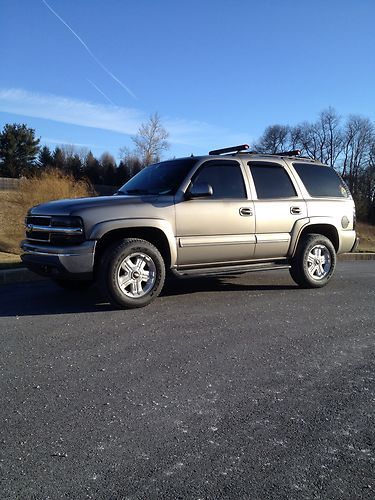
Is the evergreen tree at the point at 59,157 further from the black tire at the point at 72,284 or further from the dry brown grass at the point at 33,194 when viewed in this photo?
the black tire at the point at 72,284

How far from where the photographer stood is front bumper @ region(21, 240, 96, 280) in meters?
5.29

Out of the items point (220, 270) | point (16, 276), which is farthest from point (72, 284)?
point (220, 270)

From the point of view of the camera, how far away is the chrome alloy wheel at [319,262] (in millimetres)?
7176

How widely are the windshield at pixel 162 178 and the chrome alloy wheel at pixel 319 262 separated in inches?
93.8

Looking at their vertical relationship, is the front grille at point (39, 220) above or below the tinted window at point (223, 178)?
A: below

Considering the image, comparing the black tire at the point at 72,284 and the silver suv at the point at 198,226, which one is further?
the black tire at the point at 72,284

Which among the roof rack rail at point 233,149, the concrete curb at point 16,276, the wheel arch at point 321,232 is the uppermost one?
the roof rack rail at point 233,149

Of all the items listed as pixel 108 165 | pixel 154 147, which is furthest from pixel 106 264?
pixel 108 165

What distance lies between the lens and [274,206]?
6.82m

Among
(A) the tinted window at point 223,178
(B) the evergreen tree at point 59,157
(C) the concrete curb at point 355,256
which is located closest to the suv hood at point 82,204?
(A) the tinted window at point 223,178

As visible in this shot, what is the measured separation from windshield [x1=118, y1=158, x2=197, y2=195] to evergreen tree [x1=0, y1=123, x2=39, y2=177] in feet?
231

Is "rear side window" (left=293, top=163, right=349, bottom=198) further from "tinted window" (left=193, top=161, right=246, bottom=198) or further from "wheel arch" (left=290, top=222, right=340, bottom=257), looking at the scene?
"tinted window" (left=193, top=161, right=246, bottom=198)

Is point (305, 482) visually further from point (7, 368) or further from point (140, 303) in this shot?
point (140, 303)

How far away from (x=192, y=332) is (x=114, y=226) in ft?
5.32
